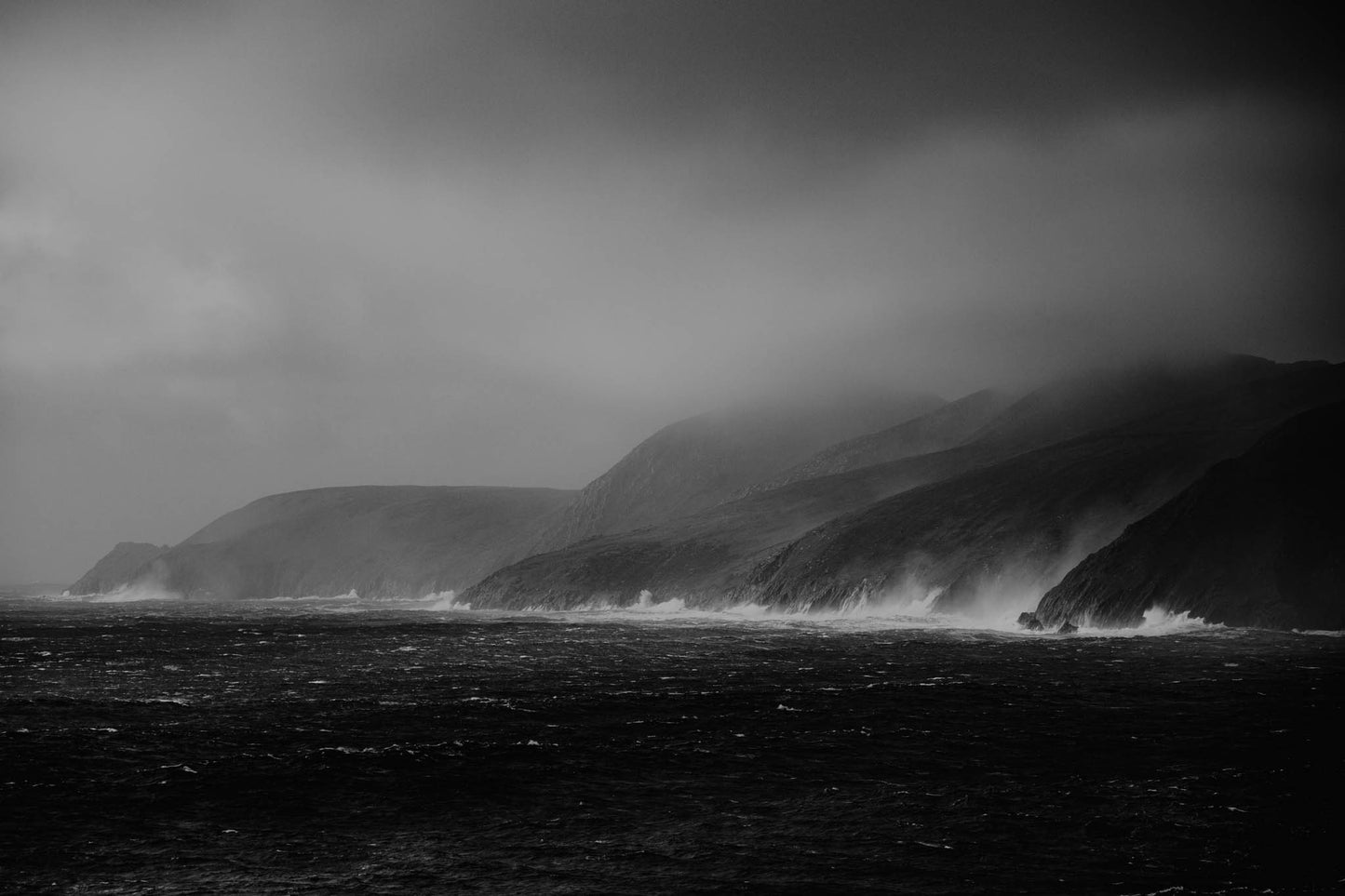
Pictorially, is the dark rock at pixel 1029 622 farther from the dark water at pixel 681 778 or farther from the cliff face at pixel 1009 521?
the dark water at pixel 681 778

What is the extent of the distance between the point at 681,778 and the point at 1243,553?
8928 centimetres

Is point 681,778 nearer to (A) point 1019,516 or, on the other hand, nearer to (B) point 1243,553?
(B) point 1243,553

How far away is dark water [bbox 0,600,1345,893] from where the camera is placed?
84.7 ft

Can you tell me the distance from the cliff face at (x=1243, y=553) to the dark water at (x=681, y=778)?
28340 mm

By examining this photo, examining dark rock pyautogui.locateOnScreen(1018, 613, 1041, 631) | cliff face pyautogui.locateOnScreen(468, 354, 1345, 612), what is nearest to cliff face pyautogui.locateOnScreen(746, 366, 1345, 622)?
cliff face pyautogui.locateOnScreen(468, 354, 1345, 612)

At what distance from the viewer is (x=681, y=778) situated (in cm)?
3669

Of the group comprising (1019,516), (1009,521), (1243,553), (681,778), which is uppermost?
(1019,516)

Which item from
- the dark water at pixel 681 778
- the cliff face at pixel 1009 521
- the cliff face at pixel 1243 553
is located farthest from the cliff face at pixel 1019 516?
the dark water at pixel 681 778

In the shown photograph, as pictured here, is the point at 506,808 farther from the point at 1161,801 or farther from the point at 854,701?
the point at 854,701

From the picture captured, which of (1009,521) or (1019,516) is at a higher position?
(1019,516)

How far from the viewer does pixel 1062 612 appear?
362 ft

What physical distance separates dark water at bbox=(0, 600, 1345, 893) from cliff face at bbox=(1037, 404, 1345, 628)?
2834cm

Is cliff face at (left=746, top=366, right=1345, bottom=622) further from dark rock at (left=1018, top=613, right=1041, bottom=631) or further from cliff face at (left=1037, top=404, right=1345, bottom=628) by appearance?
cliff face at (left=1037, top=404, right=1345, bottom=628)

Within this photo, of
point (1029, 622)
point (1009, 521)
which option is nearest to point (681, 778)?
point (1029, 622)
